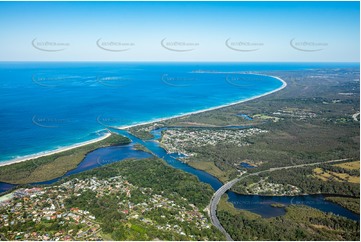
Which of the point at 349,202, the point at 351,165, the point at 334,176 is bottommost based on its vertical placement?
the point at 349,202

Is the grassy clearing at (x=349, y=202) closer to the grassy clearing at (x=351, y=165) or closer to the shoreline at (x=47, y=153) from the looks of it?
the grassy clearing at (x=351, y=165)

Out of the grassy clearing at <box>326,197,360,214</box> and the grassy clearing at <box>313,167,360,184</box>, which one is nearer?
the grassy clearing at <box>326,197,360,214</box>

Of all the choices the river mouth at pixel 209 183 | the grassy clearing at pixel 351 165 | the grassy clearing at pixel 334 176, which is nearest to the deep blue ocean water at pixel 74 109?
the river mouth at pixel 209 183

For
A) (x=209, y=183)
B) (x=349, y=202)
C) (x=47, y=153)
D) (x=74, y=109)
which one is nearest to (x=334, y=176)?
(x=349, y=202)

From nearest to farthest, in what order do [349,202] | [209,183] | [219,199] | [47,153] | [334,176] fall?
1. [349,202]
2. [219,199]
3. [209,183]
4. [334,176]
5. [47,153]

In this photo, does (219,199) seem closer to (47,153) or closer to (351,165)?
(351,165)

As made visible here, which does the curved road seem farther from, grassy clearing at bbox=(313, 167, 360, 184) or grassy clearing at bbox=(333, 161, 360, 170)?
grassy clearing at bbox=(333, 161, 360, 170)

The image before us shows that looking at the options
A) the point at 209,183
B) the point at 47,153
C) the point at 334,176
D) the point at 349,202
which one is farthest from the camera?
the point at 47,153

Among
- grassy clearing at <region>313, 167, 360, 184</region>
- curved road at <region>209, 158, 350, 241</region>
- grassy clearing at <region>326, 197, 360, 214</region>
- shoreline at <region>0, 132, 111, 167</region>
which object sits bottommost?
curved road at <region>209, 158, 350, 241</region>

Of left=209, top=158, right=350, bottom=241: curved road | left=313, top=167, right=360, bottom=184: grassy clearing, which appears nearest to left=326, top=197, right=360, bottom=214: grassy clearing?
left=313, top=167, right=360, bottom=184: grassy clearing

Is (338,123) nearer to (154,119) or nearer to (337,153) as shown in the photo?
(337,153)
